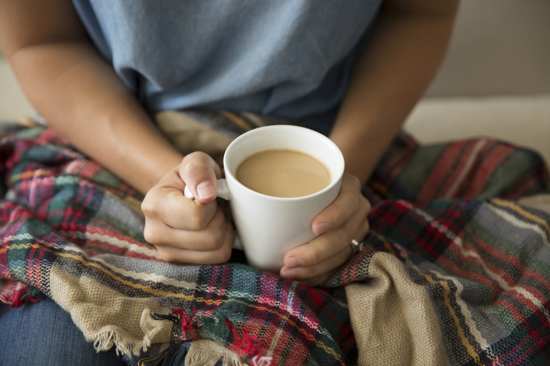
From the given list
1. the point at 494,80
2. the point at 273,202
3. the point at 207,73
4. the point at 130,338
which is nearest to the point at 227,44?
the point at 207,73

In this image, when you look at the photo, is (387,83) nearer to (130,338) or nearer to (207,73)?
(207,73)

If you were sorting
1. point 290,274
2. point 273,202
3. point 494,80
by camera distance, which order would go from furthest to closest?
point 494,80 → point 290,274 → point 273,202

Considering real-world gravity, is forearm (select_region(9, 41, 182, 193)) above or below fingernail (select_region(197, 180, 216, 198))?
below

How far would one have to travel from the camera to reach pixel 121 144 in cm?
68

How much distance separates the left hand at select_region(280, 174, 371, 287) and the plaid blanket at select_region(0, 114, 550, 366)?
0.06 ft

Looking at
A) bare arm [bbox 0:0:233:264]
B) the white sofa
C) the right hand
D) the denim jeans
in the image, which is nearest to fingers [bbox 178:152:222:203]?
the right hand

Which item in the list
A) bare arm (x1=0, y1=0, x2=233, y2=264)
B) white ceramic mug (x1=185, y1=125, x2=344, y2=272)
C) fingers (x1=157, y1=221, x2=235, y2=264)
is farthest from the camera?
bare arm (x1=0, y1=0, x2=233, y2=264)

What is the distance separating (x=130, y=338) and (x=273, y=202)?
10.0 inches

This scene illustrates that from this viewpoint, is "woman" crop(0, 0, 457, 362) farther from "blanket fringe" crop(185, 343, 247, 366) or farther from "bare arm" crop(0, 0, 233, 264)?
"blanket fringe" crop(185, 343, 247, 366)

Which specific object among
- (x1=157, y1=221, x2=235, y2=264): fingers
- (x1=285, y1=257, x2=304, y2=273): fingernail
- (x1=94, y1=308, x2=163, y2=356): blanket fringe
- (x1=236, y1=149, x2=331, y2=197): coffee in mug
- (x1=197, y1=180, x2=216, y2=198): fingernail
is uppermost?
(x1=236, y1=149, x2=331, y2=197): coffee in mug

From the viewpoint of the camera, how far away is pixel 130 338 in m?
0.49

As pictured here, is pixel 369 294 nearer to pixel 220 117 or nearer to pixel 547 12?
pixel 220 117

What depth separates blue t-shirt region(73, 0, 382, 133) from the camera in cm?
63

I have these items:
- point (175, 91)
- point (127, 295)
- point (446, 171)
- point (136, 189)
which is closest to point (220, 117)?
point (175, 91)
